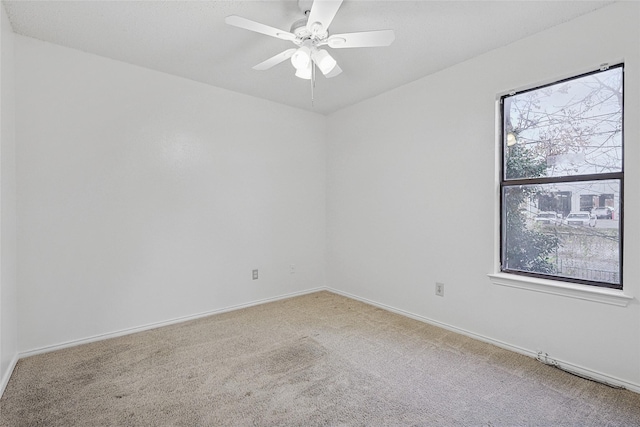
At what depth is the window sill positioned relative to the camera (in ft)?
6.55

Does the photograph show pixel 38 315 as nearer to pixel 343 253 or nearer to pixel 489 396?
pixel 343 253

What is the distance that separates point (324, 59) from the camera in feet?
6.91

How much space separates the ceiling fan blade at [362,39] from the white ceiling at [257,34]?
26cm

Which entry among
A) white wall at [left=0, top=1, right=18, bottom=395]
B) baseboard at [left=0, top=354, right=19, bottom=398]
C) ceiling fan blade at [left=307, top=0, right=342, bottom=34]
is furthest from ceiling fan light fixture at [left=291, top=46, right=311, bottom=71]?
baseboard at [left=0, top=354, right=19, bottom=398]

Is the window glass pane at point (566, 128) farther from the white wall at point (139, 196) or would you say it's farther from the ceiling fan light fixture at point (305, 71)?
the white wall at point (139, 196)

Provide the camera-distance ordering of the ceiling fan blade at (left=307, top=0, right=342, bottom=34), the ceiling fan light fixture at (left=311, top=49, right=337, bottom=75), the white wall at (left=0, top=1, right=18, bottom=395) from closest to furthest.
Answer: the ceiling fan blade at (left=307, top=0, right=342, bottom=34)
the white wall at (left=0, top=1, right=18, bottom=395)
the ceiling fan light fixture at (left=311, top=49, right=337, bottom=75)

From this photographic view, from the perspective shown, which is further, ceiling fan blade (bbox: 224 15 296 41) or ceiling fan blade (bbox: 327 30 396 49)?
ceiling fan blade (bbox: 327 30 396 49)

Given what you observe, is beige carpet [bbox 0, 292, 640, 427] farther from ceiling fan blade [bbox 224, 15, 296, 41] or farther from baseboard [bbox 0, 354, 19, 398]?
ceiling fan blade [bbox 224, 15, 296, 41]

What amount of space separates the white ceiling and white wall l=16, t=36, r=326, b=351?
12.8 inches

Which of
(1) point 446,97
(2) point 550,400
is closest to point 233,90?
(1) point 446,97

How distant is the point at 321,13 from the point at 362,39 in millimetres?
315

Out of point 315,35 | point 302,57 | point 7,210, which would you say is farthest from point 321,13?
point 7,210

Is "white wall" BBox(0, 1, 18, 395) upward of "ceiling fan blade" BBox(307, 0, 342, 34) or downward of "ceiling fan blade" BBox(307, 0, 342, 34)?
downward

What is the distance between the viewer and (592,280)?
2178mm
